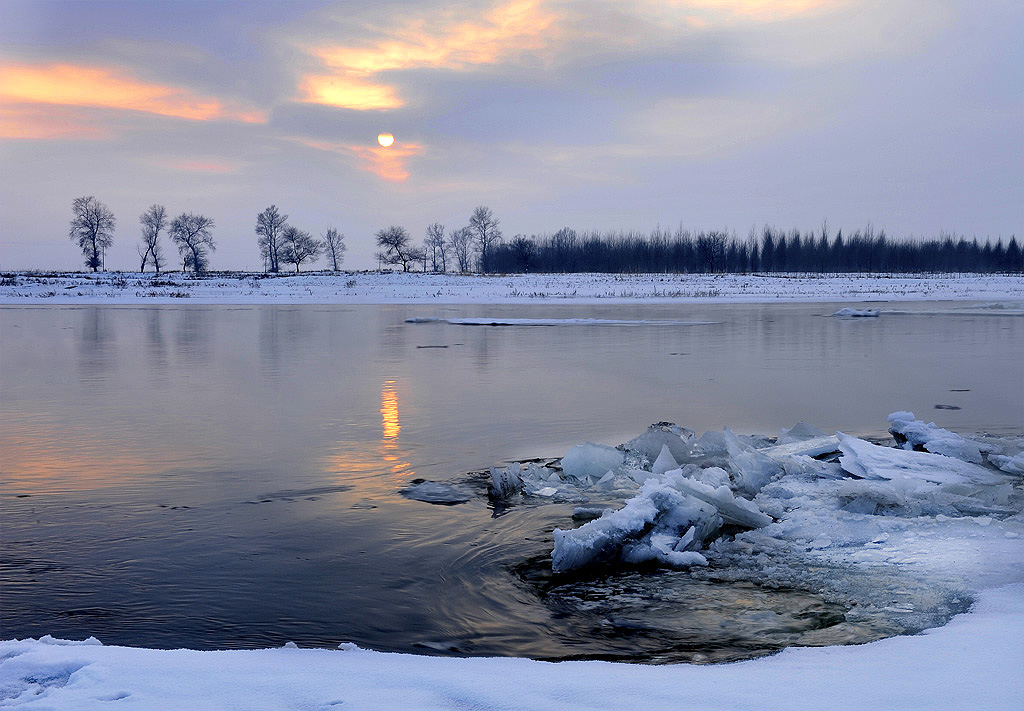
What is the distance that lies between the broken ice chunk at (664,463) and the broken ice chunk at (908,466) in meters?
1.17

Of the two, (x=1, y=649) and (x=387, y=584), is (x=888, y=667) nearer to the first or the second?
(x=387, y=584)

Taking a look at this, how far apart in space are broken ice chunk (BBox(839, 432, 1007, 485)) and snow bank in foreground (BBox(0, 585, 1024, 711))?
105 inches

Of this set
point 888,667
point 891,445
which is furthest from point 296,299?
point 888,667

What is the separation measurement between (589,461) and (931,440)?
9.03 feet

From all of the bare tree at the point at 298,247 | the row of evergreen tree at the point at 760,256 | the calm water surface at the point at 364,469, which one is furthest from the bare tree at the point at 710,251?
the calm water surface at the point at 364,469

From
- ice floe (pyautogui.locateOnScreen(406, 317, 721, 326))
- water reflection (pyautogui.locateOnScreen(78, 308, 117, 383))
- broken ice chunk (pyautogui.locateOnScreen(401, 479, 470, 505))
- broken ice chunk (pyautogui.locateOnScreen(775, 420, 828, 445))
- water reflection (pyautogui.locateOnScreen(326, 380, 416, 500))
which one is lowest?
ice floe (pyautogui.locateOnScreen(406, 317, 721, 326))

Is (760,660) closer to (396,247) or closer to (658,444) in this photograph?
(658,444)

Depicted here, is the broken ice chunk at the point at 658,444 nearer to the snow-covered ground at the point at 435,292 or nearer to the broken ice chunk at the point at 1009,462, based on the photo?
the broken ice chunk at the point at 1009,462

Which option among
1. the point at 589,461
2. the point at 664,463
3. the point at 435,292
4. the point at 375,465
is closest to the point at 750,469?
the point at 664,463

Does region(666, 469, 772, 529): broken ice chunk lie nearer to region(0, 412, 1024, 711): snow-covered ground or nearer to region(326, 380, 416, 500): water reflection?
region(0, 412, 1024, 711): snow-covered ground

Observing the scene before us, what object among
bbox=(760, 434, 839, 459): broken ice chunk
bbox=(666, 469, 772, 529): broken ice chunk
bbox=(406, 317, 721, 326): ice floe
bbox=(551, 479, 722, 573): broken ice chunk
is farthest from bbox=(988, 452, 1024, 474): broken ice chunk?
bbox=(406, 317, 721, 326): ice floe

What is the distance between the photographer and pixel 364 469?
238 inches

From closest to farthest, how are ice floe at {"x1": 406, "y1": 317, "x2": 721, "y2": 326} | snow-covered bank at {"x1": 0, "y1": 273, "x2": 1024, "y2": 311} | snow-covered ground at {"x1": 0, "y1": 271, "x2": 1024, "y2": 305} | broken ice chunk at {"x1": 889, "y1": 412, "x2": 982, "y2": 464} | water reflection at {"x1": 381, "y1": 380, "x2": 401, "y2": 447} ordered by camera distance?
broken ice chunk at {"x1": 889, "y1": 412, "x2": 982, "y2": 464} < water reflection at {"x1": 381, "y1": 380, "x2": 401, "y2": 447} < ice floe at {"x1": 406, "y1": 317, "x2": 721, "y2": 326} < snow-covered bank at {"x1": 0, "y1": 273, "x2": 1024, "y2": 311} < snow-covered ground at {"x1": 0, "y1": 271, "x2": 1024, "y2": 305}

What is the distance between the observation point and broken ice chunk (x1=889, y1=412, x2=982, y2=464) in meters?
6.22
